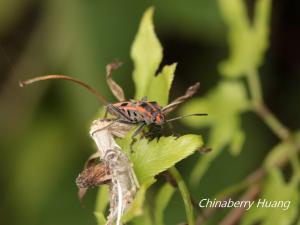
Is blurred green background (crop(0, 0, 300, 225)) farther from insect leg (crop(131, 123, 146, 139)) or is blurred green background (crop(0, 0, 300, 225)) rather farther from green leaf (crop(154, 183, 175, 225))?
insect leg (crop(131, 123, 146, 139))

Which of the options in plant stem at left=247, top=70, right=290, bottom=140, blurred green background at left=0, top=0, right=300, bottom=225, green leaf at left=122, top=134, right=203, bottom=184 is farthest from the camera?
blurred green background at left=0, top=0, right=300, bottom=225

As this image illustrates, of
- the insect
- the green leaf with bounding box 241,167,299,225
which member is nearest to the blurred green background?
the green leaf with bounding box 241,167,299,225

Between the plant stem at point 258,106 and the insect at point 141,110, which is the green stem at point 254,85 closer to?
the plant stem at point 258,106

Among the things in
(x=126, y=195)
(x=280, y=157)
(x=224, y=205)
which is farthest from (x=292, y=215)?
(x=126, y=195)

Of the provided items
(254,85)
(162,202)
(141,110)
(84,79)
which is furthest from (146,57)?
(84,79)

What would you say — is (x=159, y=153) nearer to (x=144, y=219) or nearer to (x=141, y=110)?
(x=141, y=110)

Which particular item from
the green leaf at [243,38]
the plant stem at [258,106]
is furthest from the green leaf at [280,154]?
the green leaf at [243,38]
